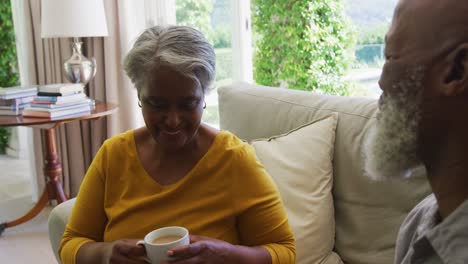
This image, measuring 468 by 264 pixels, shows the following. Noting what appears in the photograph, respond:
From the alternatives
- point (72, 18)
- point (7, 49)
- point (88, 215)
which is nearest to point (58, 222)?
point (88, 215)

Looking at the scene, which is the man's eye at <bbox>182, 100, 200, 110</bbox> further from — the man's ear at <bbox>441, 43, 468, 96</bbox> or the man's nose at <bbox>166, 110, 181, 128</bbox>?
the man's ear at <bbox>441, 43, 468, 96</bbox>

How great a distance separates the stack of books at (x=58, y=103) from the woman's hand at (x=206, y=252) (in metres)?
1.73

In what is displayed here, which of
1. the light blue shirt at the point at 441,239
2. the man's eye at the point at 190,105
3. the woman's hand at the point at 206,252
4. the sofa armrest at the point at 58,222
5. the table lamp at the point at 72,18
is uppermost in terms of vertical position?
the table lamp at the point at 72,18

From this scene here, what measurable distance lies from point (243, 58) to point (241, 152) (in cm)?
235

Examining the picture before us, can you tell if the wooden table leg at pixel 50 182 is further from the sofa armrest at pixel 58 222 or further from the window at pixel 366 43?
the window at pixel 366 43

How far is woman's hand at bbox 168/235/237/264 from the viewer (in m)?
1.02

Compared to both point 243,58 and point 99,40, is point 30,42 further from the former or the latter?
point 243,58

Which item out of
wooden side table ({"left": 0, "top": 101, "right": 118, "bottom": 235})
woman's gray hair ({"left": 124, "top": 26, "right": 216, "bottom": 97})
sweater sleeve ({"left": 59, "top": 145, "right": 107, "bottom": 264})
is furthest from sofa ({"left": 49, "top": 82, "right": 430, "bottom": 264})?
wooden side table ({"left": 0, "top": 101, "right": 118, "bottom": 235})

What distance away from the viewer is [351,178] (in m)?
1.55

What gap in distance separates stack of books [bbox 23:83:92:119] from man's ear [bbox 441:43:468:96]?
231 centimetres

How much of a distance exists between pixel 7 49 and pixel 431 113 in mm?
4455

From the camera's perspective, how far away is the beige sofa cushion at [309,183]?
1515 mm

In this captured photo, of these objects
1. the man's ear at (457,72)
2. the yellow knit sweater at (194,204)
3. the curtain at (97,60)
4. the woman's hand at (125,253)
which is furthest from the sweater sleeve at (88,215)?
the curtain at (97,60)

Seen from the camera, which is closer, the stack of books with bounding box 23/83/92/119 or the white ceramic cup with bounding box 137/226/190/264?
the white ceramic cup with bounding box 137/226/190/264
